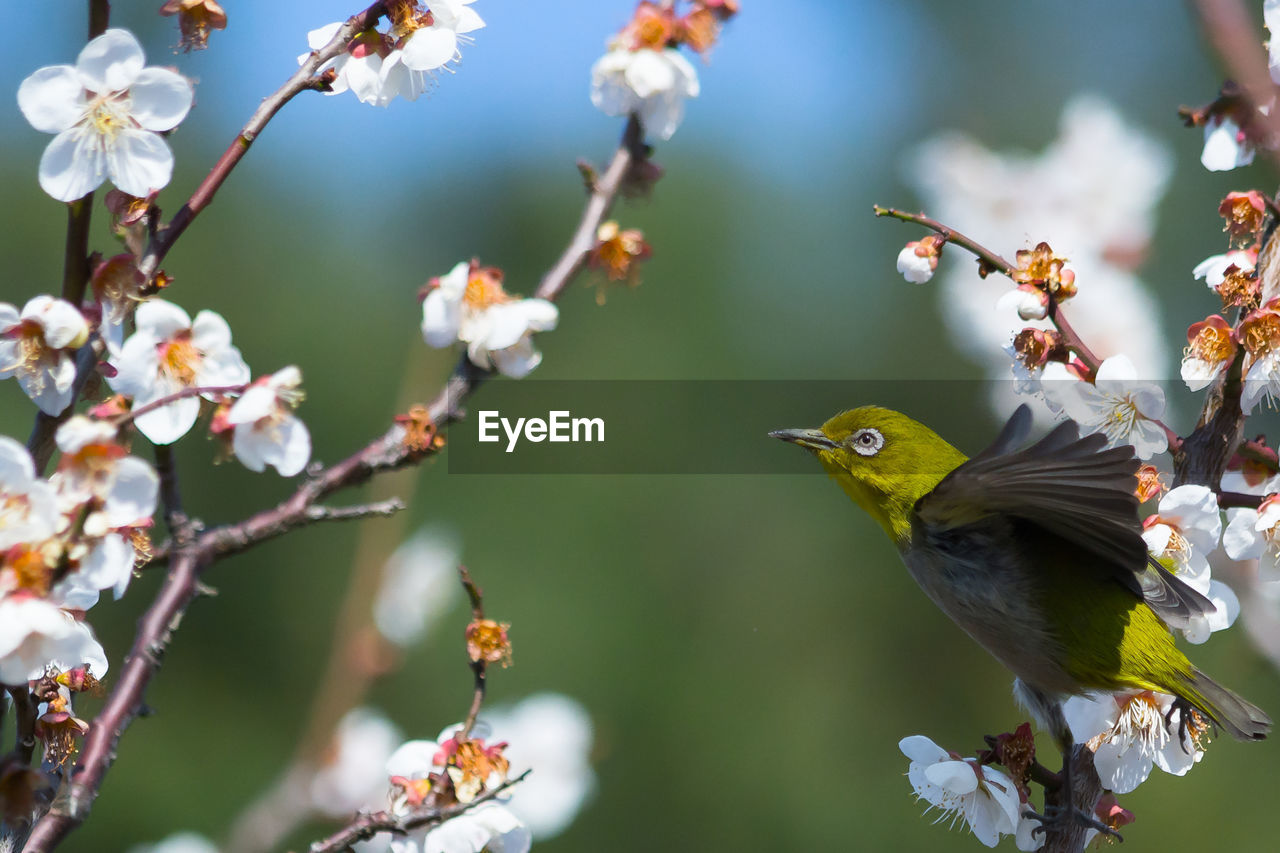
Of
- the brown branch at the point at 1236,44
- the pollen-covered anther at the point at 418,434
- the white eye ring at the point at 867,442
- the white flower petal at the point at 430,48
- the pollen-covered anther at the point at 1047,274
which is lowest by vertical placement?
the white eye ring at the point at 867,442

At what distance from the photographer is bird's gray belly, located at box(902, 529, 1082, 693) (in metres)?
2.06

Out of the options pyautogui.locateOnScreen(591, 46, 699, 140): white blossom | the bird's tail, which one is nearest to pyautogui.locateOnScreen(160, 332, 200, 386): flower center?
pyautogui.locateOnScreen(591, 46, 699, 140): white blossom

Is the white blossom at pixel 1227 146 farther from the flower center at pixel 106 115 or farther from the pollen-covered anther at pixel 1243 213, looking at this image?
the flower center at pixel 106 115

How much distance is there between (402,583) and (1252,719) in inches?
72.3

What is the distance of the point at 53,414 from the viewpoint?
1.09m

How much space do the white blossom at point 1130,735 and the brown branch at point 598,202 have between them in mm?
1037

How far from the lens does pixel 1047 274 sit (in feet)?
5.36

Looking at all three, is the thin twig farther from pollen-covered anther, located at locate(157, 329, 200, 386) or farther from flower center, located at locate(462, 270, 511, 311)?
flower center, located at locate(462, 270, 511, 311)

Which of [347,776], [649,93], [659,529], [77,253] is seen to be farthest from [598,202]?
[659,529]

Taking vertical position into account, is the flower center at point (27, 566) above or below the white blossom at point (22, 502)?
below

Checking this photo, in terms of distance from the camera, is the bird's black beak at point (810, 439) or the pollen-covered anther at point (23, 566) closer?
the pollen-covered anther at point (23, 566)

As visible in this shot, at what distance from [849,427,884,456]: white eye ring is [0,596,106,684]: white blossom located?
1618mm

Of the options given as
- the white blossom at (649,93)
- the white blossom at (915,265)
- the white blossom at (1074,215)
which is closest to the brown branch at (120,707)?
the white blossom at (649,93)

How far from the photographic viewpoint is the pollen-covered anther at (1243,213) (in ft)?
5.24
